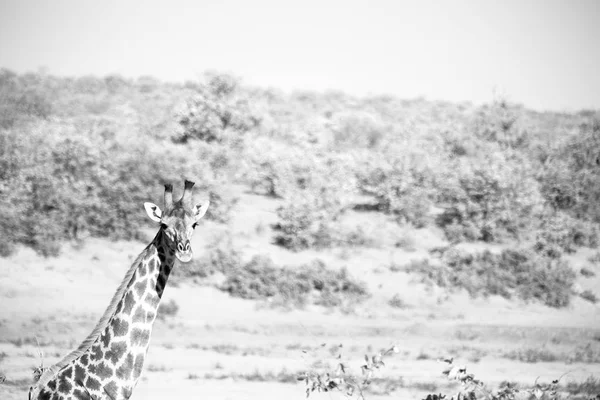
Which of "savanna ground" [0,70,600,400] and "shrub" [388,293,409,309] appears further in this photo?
"shrub" [388,293,409,309]

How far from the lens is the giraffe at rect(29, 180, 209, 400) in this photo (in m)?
6.30

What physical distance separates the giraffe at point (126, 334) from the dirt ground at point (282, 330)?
5.84 meters

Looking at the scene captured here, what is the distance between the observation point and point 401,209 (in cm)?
2739

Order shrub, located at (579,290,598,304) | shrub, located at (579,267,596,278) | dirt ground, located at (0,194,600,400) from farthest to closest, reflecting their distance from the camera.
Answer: shrub, located at (579,267,596,278) < shrub, located at (579,290,598,304) < dirt ground, located at (0,194,600,400)

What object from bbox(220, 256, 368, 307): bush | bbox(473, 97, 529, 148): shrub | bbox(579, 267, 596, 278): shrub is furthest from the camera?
bbox(473, 97, 529, 148): shrub

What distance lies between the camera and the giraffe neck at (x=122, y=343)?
250 inches

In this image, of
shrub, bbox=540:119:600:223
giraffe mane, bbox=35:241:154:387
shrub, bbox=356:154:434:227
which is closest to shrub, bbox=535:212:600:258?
shrub, bbox=540:119:600:223

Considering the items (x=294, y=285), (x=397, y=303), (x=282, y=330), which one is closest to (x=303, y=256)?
(x=294, y=285)

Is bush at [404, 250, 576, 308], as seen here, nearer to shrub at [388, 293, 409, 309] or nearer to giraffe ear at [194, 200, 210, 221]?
shrub at [388, 293, 409, 309]

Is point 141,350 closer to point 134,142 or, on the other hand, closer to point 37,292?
point 37,292

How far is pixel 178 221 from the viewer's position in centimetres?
650

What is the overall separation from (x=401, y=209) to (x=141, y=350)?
21.5m

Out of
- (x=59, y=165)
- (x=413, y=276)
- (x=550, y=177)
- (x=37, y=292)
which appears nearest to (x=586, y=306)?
(x=413, y=276)

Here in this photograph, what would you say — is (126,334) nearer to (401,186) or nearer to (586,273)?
(586,273)
